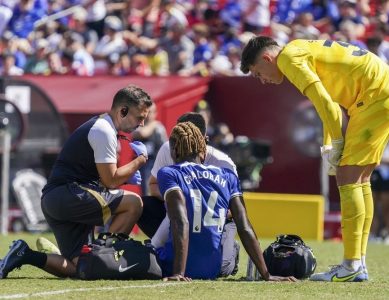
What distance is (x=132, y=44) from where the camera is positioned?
19.4 m

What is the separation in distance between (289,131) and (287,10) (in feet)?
10.3

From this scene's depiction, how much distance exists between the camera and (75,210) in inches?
325

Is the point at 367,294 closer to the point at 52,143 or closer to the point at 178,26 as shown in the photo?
the point at 52,143

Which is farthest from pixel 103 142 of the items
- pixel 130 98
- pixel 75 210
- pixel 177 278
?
pixel 177 278

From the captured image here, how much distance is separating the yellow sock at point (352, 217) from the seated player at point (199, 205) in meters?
0.51

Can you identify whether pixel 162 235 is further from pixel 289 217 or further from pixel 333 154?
pixel 289 217

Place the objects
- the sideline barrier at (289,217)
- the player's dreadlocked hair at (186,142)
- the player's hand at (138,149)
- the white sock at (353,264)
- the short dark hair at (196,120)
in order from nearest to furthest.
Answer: the player's dreadlocked hair at (186,142), the white sock at (353,264), the player's hand at (138,149), the short dark hair at (196,120), the sideline barrier at (289,217)

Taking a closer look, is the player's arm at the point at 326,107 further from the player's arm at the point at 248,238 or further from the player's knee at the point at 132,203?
the player's knee at the point at 132,203

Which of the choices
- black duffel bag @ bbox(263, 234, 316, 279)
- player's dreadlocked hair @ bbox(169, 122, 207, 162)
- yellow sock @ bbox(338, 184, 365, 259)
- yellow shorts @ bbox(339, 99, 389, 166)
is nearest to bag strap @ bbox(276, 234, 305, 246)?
black duffel bag @ bbox(263, 234, 316, 279)

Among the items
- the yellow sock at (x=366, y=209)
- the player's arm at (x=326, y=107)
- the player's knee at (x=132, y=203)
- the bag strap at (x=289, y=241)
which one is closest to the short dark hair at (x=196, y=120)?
the player's knee at (x=132, y=203)

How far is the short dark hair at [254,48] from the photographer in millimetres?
8070

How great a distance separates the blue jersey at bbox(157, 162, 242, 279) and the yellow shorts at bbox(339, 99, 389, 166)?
0.87m

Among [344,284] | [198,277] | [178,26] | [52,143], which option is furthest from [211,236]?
[178,26]

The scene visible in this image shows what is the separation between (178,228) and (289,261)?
1.03 meters
